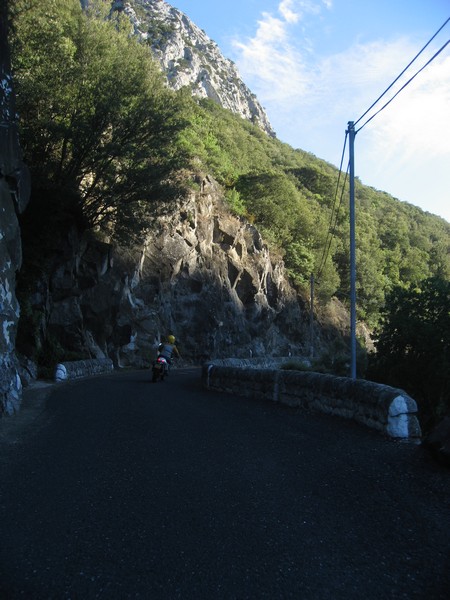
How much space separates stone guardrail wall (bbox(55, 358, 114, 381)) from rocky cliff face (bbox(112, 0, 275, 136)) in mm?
84901

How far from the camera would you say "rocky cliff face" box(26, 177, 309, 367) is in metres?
27.0

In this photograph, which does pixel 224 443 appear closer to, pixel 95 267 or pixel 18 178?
pixel 18 178

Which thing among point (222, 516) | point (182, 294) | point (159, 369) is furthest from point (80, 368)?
point (182, 294)

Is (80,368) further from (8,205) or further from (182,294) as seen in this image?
(182,294)

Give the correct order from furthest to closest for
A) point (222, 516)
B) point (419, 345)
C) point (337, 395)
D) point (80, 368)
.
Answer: point (419, 345) < point (80, 368) < point (337, 395) < point (222, 516)

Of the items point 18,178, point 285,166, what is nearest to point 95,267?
point 18,178

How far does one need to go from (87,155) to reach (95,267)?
8935 millimetres

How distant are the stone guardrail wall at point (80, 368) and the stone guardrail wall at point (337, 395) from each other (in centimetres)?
741

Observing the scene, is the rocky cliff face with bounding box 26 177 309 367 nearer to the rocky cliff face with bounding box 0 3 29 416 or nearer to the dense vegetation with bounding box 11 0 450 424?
the dense vegetation with bounding box 11 0 450 424

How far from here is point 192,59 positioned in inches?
4865

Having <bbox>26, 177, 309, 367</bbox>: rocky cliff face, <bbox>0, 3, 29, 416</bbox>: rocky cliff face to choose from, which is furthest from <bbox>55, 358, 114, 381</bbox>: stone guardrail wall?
<bbox>0, 3, 29, 416</bbox>: rocky cliff face

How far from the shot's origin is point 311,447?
7066mm

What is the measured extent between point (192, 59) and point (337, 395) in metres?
129

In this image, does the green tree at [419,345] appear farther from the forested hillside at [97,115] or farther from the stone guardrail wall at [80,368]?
the stone guardrail wall at [80,368]
